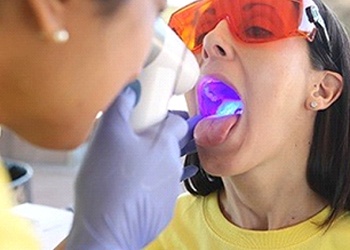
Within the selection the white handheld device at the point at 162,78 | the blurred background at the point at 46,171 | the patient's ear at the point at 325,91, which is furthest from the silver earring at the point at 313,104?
the blurred background at the point at 46,171

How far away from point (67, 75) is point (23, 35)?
49 mm

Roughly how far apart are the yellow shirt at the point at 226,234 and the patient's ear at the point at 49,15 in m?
0.57

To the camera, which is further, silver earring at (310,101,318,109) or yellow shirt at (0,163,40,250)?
silver earring at (310,101,318,109)

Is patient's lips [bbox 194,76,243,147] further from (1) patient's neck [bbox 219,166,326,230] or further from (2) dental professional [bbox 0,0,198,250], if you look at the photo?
(2) dental professional [bbox 0,0,198,250]

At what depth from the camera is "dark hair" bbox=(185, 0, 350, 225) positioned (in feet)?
3.38

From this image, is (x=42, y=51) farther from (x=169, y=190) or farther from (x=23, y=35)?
(x=169, y=190)

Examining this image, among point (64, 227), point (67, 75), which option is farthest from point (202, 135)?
point (64, 227)

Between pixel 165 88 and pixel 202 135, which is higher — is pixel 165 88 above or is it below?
above

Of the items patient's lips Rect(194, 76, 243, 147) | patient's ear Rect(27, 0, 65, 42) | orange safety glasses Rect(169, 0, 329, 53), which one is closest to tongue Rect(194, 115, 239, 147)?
patient's lips Rect(194, 76, 243, 147)

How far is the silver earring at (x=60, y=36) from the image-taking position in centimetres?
58

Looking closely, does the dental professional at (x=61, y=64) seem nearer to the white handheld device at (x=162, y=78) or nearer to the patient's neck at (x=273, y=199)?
the white handheld device at (x=162, y=78)

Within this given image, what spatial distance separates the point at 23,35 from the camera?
0.58 meters

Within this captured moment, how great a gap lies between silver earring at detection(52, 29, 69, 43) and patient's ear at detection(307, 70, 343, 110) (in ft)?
1.67

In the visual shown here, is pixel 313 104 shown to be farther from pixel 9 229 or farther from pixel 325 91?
pixel 9 229
